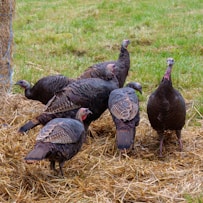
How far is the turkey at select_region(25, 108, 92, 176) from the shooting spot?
437 centimetres

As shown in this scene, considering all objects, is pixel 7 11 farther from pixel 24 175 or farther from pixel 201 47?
pixel 201 47

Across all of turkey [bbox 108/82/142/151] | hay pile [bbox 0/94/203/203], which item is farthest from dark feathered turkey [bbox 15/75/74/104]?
turkey [bbox 108/82/142/151]

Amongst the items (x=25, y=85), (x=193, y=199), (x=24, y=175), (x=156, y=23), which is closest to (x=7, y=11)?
(x=25, y=85)

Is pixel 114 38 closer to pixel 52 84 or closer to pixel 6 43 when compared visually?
pixel 6 43

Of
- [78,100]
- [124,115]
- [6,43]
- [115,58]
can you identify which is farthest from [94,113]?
[115,58]

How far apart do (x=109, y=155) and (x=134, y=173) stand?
0.66 metres

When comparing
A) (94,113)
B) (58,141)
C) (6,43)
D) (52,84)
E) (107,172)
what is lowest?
(107,172)

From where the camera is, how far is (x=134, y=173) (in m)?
4.82

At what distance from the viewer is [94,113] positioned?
5785 mm

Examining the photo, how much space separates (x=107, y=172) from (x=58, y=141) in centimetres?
63

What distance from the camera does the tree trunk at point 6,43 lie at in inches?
269

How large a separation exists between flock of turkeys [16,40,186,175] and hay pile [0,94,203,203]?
17 cm

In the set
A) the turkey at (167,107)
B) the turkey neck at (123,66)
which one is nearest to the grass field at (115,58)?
the turkey at (167,107)

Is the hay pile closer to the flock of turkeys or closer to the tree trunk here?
the flock of turkeys
